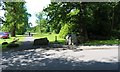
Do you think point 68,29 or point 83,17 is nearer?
point 83,17

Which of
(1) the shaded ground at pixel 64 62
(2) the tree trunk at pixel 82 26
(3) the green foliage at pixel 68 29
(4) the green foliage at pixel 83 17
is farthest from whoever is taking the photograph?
(3) the green foliage at pixel 68 29

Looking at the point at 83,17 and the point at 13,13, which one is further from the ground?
the point at 13,13

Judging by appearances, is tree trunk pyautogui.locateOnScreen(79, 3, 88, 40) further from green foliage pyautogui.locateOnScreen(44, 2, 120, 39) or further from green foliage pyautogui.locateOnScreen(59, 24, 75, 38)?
green foliage pyautogui.locateOnScreen(59, 24, 75, 38)

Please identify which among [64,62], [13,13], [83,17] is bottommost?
[64,62]

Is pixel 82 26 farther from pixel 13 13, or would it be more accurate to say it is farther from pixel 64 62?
A: pixel 64 62

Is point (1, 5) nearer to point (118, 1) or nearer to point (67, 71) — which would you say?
point (118, 1)

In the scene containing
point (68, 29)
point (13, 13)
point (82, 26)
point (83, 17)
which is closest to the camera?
point (83, 17)

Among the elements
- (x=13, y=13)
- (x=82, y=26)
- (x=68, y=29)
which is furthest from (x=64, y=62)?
(x=13, y=13)

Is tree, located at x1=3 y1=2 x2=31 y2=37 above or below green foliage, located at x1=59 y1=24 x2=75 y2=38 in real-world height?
above

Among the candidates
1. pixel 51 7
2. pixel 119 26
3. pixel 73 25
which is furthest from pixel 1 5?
pixel 119 26

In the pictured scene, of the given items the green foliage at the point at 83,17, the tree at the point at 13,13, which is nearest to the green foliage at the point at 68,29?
the green foliage at the point at 83,17

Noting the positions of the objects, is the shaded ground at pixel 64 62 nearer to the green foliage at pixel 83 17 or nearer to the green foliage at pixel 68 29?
the green foliage at pixel 83 17

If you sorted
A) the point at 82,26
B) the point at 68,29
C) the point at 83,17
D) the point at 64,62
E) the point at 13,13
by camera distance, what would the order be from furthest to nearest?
the point at 13,13 < the point at 68,29 < the point at 82,26 < the point at 83,17 < the point at 64,62

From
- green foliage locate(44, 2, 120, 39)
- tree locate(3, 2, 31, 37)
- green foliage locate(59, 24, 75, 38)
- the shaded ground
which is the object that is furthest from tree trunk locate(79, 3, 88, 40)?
the shaded ground
